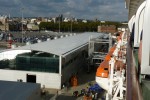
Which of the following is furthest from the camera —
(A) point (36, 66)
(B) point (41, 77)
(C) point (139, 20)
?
(A) point (36, 66)

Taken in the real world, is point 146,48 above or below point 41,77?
above

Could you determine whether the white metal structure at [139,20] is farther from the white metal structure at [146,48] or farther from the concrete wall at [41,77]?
the concrete wall at [41,77]

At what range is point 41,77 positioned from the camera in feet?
84.2

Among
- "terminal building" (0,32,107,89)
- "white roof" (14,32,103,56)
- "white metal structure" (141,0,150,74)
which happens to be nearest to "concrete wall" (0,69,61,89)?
"terminal building" (0,32,107,89)

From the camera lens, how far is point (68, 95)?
23094 millimetres

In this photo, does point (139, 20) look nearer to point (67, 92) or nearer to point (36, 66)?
point (67, 92)

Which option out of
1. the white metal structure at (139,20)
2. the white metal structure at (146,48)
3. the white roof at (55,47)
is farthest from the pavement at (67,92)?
the white metal structure at (146,48)

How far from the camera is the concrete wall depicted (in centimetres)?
2519

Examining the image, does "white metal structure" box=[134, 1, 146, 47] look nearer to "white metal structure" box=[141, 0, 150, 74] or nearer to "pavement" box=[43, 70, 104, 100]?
"white metal structure" box=[141, 0, 150, 74]

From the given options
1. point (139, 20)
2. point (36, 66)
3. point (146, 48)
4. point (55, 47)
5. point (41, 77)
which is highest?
point (139, 20)

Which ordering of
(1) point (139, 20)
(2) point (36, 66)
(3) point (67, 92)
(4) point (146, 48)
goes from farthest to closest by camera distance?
(2) point (36, 66) → (3) point (67, 92) → (1) point (139, 20) → (4) point (146, 48)

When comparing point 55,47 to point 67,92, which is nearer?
point 67,92

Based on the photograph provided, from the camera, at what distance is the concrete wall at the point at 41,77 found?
2519 cm

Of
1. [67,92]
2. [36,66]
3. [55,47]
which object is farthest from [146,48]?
[55,47]
